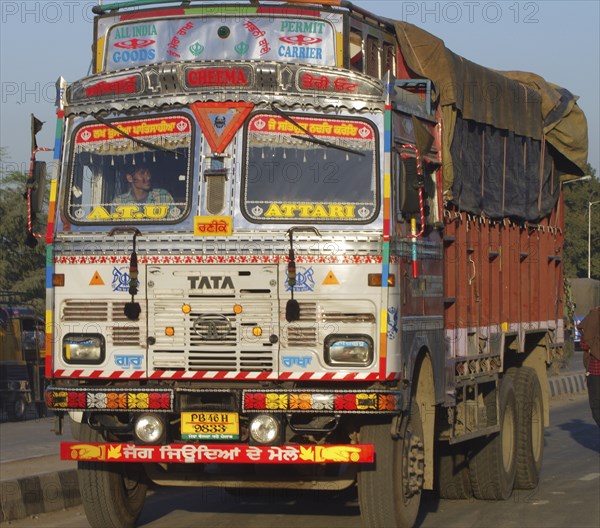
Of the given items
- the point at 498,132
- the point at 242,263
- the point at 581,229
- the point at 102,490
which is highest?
the point at 581,229

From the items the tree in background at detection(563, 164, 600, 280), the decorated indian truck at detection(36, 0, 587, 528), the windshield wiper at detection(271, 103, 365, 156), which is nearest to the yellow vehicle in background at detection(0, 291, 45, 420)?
the decorated indian truck at detection(36, 0, 587, 528)

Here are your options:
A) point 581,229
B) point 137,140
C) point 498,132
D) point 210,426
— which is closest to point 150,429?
point 210,426

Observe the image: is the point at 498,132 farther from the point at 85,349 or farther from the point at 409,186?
the point at 85,349

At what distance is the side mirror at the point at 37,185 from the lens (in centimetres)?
942

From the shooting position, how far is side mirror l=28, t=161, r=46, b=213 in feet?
30.9

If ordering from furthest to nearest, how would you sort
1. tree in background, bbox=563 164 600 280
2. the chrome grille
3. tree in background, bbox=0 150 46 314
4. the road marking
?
tree in background, bbox=563 164 600 280
tree in background, bbox=0 150 46 314
the road marking
the chrome grille

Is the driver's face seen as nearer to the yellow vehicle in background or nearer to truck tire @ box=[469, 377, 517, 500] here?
truck tire @ box=[469, 377, 517, 500]

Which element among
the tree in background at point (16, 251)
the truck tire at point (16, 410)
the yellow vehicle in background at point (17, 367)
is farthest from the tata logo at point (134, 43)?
the tree in background at point (16, 251)

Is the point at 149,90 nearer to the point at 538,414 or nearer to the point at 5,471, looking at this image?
the point at 5,471

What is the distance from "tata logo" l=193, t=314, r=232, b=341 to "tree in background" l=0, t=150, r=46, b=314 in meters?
30.6

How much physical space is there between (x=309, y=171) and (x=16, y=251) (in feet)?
114

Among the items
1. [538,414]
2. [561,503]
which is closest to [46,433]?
[538,414]

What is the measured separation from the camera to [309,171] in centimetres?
916

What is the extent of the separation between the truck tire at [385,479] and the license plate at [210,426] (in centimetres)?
88
